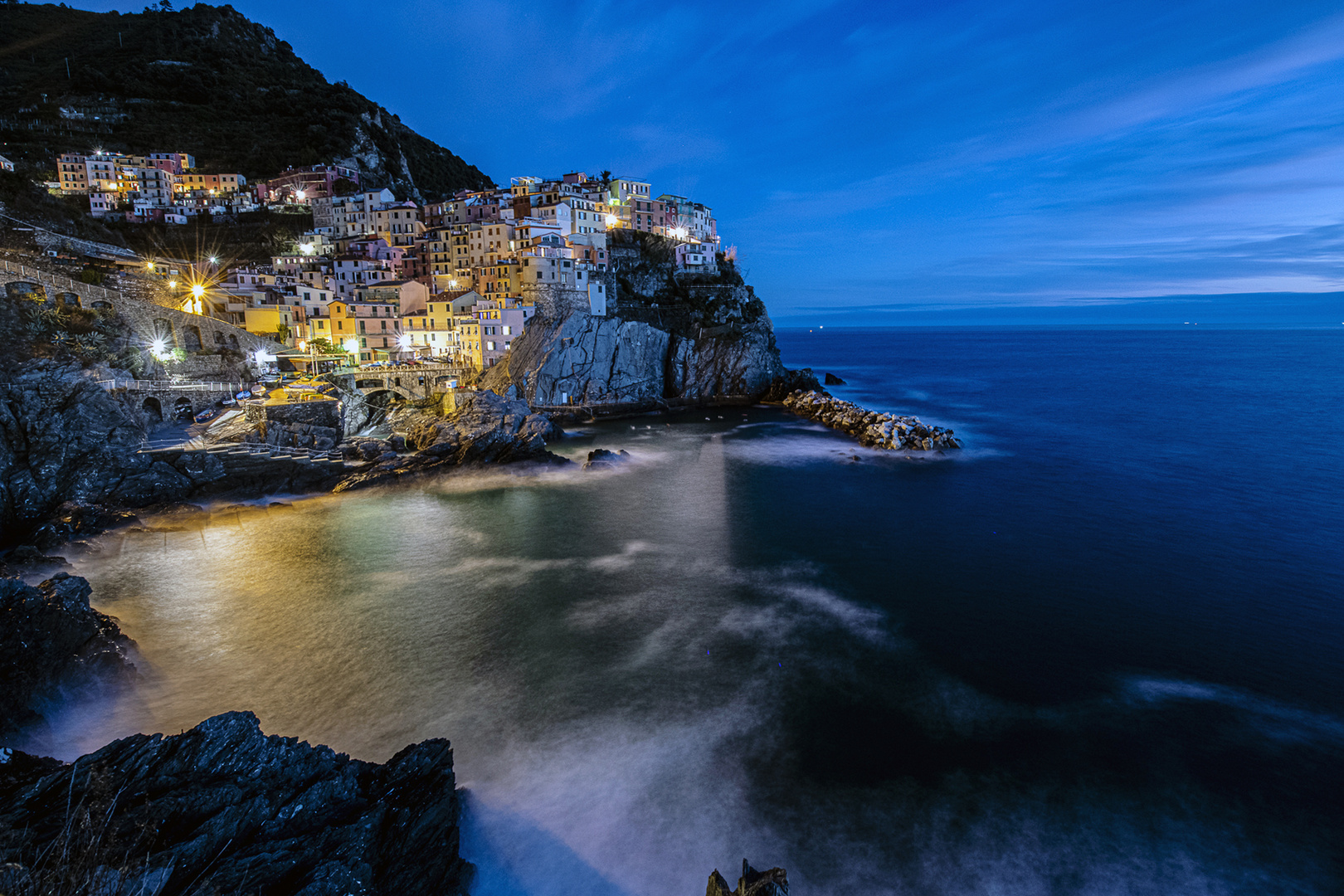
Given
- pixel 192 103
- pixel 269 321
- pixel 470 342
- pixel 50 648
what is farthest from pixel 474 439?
pixel 192 103

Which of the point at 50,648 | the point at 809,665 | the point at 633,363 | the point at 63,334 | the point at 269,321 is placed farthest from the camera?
the point at 633,363

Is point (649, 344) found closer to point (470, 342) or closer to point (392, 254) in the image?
point (470, 342)

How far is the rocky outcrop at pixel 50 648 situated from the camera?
40.0 feet

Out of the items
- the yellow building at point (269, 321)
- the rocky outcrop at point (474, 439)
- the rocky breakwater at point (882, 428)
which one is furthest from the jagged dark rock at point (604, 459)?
the yellow building at point (269, 321)

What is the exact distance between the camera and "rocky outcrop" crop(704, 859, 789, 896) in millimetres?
7543

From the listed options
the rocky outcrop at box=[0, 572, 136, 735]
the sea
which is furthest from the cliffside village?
the rocky outcrop at box=[0, 572, 136, 735]

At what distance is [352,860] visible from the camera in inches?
303

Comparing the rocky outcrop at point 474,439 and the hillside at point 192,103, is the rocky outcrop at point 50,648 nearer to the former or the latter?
the rocky outcrop at point 474,439

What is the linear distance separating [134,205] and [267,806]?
77.4m

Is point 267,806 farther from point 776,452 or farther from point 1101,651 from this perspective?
point 776,452

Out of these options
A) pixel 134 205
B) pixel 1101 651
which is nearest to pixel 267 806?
pixel 1101 651

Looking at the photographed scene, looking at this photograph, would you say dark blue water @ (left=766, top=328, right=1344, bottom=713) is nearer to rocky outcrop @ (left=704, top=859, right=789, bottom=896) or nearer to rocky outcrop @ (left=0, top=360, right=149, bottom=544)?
rocky outcrop @ (left=704, top=859, right=789, bottom=896)

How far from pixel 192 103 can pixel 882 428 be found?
4250 inches

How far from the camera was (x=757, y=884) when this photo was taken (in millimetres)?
7539
